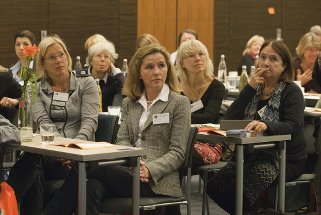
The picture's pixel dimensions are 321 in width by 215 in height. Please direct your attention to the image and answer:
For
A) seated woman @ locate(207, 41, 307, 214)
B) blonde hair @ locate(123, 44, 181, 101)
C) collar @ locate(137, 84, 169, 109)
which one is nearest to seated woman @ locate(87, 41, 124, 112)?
seated woman @ locate(207, 41, 307, 214)

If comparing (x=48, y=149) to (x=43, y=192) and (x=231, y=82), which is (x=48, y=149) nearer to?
(x=43, y=192)

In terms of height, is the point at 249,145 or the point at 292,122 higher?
the point at 292,122

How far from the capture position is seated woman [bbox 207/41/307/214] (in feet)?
15.7

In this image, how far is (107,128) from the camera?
500 cm

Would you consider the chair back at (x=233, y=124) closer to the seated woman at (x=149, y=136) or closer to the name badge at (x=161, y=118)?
the seated woman at (x=149, y=136)

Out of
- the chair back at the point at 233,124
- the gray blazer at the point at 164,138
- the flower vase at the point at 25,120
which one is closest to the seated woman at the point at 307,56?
Answer: the chair back at the point at 233,124

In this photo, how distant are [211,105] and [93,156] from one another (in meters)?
2.19

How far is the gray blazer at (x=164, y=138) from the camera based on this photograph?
4.31m

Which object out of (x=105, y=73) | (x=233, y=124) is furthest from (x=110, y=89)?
(x=233, y=124)

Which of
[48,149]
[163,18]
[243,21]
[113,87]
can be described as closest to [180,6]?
[163,18]

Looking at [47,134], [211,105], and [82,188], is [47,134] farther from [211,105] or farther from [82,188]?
[211,105]

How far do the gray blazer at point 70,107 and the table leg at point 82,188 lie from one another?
121 centimetres

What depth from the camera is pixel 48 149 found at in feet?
13.3

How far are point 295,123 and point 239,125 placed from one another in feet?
1.25
